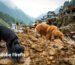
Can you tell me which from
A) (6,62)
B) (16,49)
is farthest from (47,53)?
(16,49)

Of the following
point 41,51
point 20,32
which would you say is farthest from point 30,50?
point 20,32

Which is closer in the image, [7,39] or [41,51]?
[7,39]

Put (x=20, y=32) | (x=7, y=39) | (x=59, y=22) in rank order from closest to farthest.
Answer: (x=7, y=39) < (x=20, y=32) < (x=59, y=22)

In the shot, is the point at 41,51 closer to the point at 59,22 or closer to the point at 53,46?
the point at 53,46

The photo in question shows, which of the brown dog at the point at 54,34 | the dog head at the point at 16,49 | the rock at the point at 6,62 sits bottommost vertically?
the rock at the point at 6,62

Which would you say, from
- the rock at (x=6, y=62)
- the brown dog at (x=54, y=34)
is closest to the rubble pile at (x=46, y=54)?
the rock at (x=6, y=62)

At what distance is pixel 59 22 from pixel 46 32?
52.4ft

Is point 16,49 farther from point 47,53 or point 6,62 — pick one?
point 47,53

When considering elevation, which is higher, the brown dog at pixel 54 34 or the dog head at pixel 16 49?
the brown dog at pixel 54 34

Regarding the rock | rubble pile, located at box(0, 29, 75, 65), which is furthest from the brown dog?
the rock

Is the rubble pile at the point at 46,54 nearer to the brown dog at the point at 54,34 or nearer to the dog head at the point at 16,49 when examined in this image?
the dog head at the point at 16,49

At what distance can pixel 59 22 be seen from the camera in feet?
89.5

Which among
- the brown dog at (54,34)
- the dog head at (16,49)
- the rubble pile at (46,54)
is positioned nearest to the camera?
the dog head at (16,49)

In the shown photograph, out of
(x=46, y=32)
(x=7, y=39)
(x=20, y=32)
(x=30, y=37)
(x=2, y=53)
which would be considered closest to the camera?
(x=7, y=39)
